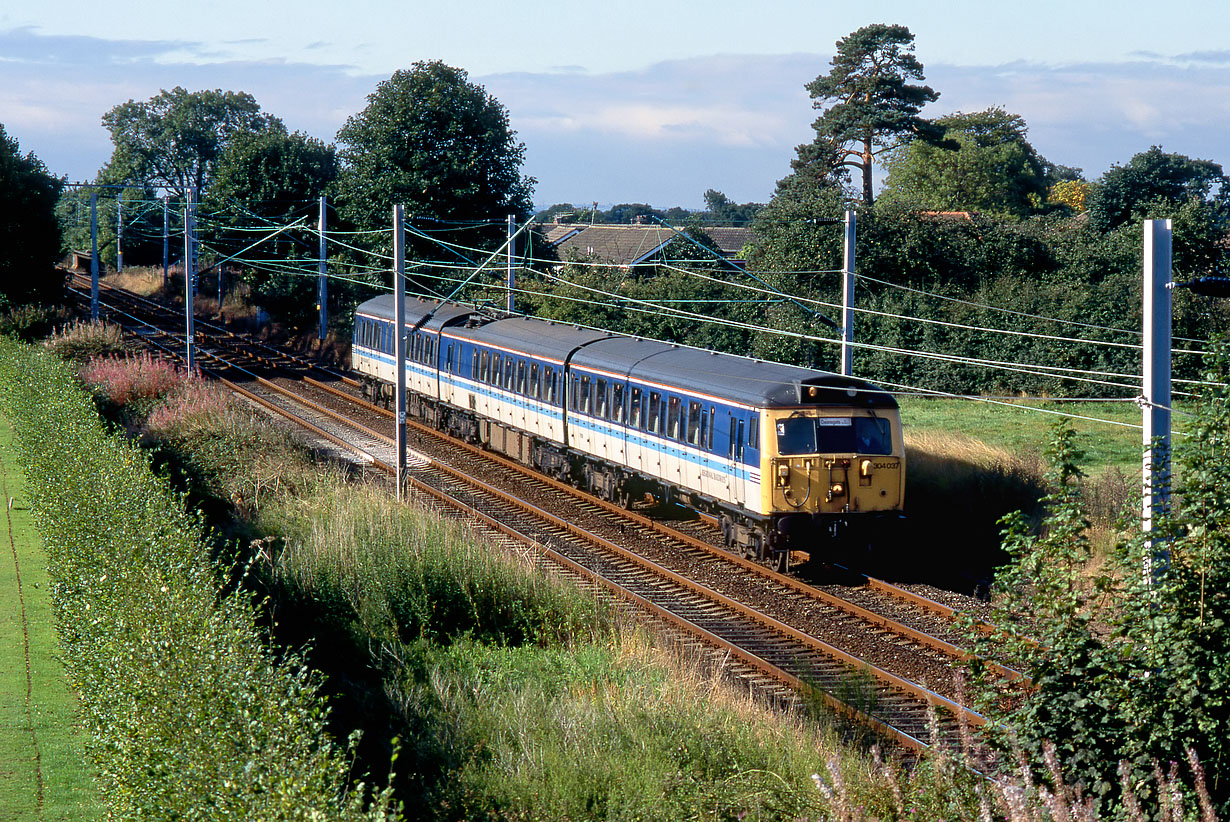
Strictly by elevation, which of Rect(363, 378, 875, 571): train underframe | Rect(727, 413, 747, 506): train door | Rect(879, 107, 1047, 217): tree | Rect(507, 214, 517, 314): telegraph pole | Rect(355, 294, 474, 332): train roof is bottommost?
Rect(363, 378, 875, 571): train underframe

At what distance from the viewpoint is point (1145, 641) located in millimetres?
7898

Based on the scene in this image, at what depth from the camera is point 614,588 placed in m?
16.5

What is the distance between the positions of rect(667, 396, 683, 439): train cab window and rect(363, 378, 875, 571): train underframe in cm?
95

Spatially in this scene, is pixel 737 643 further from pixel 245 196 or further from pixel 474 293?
pixel 245 196

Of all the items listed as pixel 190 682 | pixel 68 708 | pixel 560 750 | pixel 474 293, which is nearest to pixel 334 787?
pixel 190 682

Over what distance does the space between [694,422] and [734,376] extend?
1080mm

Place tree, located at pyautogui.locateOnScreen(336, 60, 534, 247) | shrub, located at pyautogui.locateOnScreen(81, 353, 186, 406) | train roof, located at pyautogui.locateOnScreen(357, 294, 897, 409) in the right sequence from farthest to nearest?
1. tree, located at pyautogui.locateOnScreen(336, 60, 534, 247)
2. shrub, located at pyautogui.locateOnScreen(81, 353, 186, 406)
3. train roof, located at pyautogui.locateOnScreen(357, 294, 897, 409)

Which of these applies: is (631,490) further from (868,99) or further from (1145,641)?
(868,99)

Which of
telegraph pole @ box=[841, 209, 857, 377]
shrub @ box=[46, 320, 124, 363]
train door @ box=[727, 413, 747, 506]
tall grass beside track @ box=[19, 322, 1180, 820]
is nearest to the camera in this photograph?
tall grass beside track @ box=[19, 322, 1180, 820]

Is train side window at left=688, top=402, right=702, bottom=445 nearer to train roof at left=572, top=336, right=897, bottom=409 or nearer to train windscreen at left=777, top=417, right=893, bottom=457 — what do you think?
train roof at left=572, top=336, right=897, bottom=409

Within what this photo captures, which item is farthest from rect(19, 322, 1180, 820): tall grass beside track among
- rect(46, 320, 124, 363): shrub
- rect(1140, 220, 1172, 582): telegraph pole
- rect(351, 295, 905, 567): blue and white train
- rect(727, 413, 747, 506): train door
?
rect(46, 320, 124, 363): shrub

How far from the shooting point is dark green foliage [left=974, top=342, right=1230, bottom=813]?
297 inches

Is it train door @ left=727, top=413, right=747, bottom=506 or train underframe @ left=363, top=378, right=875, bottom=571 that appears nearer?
train underframe @ left=363, top=378, right=875, bottom=571

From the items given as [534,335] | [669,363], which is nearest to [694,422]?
[669,363]
